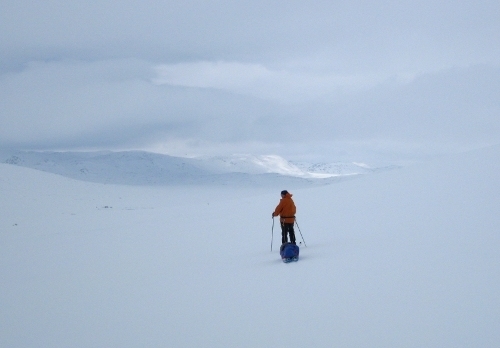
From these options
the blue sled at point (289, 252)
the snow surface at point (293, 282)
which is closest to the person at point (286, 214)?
the snow surface at point (293, 282)

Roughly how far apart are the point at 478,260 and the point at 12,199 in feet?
169

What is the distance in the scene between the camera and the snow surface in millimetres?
6203

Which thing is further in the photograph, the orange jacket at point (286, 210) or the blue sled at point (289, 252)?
the orange jacket at point (286, 210)

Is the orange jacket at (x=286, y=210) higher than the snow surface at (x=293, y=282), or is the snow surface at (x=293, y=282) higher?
the orange jacket at (x=286, y=210)

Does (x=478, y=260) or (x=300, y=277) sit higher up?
(x=478, y=260)

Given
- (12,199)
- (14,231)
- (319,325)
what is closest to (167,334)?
(319,325)

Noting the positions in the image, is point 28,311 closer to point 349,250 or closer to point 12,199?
point 349,250

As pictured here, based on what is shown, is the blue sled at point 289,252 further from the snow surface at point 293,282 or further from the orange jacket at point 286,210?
the orange jacket at point 286,210

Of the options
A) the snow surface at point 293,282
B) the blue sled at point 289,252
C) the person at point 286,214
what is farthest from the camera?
the person at point 286,214

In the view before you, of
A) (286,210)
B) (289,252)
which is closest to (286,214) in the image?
(286,210)

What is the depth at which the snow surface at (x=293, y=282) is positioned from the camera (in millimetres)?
6203

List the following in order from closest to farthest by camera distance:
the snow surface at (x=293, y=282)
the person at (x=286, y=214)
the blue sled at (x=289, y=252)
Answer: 1. the snow surface at (x=293, y=282)
2. the blue sled at (x=289, y=252)
3. the person at (x=286, y=214)

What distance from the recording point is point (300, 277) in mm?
9016

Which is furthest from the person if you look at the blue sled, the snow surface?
the blue sled
